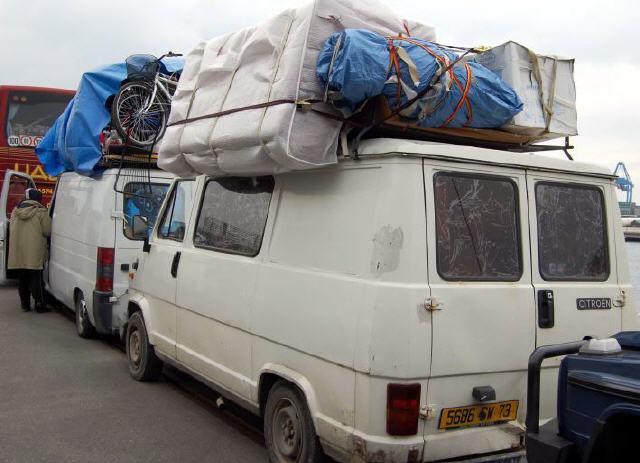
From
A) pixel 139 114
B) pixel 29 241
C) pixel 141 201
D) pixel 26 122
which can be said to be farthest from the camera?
pixel 26 122

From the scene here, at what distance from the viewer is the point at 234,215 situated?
185 inches

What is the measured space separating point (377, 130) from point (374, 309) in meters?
1.18

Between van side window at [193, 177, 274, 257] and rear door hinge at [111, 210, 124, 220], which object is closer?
van side window at [193, 177, 274, 257]

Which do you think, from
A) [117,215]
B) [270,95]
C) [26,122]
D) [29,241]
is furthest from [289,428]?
[26,122]

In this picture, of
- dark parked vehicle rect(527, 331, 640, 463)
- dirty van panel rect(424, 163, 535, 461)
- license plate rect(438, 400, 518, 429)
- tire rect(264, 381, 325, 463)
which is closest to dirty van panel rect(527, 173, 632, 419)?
dirty van panel rect(424, 163, 535, 461)

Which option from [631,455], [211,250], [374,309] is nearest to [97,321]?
[211,250]

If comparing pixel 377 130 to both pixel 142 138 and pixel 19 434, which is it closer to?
pixel 19 434

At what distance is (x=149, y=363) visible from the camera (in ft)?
19.7

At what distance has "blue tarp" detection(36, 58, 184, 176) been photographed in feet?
24.9

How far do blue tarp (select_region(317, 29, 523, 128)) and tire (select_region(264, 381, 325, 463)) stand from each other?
1713 mm

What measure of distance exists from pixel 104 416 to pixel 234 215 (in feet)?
6.59

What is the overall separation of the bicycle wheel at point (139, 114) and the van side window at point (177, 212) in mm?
1889

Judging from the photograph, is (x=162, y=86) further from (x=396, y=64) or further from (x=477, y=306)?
(x=477, y=306)

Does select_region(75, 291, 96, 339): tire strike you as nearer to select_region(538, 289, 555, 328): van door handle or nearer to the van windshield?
the van windshield
